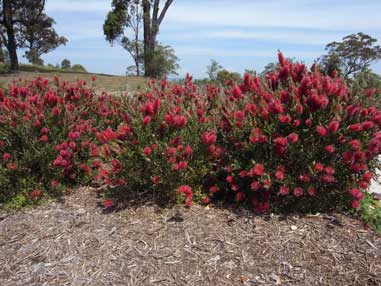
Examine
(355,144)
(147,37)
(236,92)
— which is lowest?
(355,144)

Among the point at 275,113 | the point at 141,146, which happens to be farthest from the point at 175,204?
the point at 275,113

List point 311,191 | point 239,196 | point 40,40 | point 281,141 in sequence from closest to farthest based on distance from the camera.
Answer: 1. point 281,141
2. point 311,191
3. point 239,196
4. point 40,40

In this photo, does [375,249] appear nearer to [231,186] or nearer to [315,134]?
[315,134]

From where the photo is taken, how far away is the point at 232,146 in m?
3.28

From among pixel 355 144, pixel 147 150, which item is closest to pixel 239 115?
pixel 147 150

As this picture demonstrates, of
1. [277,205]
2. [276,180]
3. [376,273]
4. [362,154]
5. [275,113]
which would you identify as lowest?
[376,273]

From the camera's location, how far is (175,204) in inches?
131

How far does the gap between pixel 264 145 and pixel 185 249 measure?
→ 1.05 meters

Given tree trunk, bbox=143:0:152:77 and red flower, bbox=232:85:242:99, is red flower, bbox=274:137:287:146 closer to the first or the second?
red flower, bbox=232:85:242:99

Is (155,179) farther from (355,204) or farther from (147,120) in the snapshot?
(355,204)

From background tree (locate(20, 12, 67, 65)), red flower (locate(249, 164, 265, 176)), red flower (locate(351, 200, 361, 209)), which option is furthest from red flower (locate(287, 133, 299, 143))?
background tree (locate(20, 12, 67, 65))

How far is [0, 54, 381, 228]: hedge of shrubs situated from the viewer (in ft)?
9.55

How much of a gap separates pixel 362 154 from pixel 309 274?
39.2 inches

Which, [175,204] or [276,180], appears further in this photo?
[175,204]
